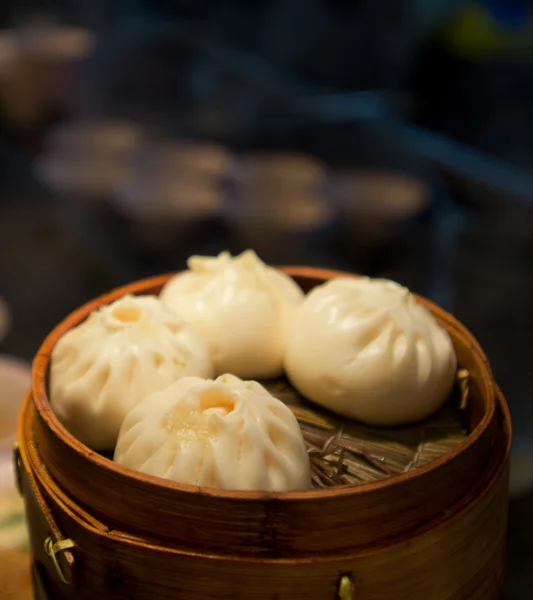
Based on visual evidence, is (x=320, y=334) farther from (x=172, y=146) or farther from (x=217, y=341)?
(x=172, y=146)

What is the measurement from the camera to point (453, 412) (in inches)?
49.0

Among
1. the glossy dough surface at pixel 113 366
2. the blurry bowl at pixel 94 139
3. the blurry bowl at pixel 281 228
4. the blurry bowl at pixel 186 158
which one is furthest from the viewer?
the blurry bowl at pixel 94 139

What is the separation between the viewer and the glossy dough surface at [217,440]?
3.06 feet

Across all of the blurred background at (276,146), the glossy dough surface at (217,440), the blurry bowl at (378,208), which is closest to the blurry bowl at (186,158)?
the blurred background at (276,146)

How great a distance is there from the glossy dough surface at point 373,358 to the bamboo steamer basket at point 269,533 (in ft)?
0.50

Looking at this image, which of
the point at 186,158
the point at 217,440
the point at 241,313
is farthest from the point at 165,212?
the point at 217,440

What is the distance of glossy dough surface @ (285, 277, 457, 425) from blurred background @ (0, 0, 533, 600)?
1553 mm

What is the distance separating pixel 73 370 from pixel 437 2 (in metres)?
3.18

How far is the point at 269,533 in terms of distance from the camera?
887 millimetres

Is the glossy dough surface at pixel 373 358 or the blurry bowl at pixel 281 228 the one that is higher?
the glossy dough surface at pixel 373 358

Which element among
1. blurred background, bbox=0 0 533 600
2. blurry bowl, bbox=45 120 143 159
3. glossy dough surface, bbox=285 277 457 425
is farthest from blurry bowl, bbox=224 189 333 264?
glossy dough surface, bbox=285 277 457 425

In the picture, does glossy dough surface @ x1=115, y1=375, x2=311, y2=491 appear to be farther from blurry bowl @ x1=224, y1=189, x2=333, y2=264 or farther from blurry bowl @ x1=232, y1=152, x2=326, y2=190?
blurry bowl @ x1=232, y1=152, x2=326, y2=190

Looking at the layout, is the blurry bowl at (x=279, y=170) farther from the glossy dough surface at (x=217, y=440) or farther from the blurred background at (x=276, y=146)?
the glossy dough surface at (x=217, y=440)

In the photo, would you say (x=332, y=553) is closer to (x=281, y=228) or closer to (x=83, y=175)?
(x=281, y=228)
